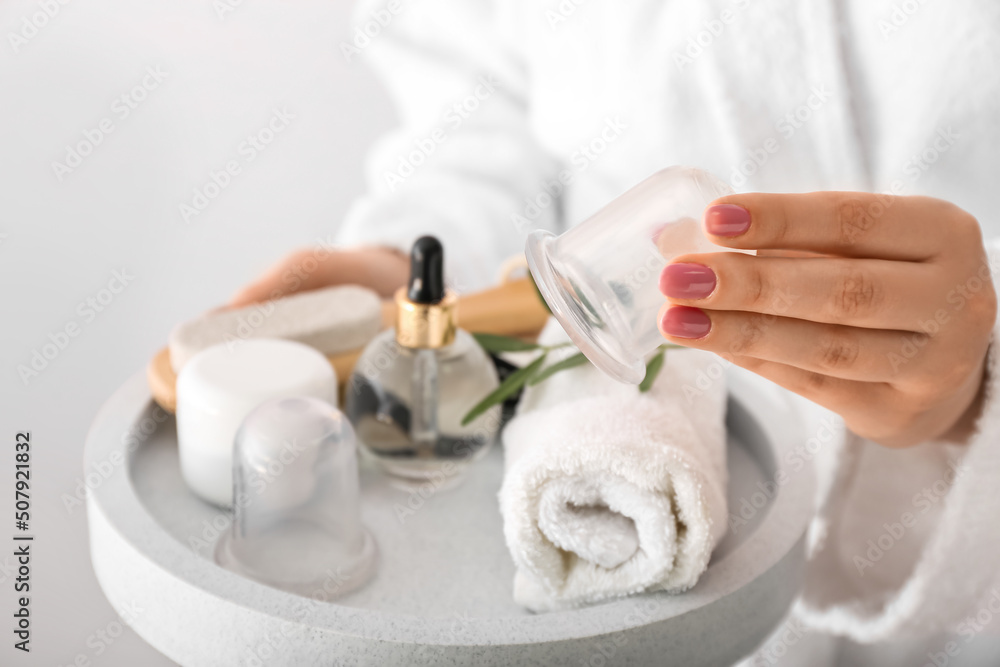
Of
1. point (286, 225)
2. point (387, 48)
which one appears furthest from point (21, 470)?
point (387, 48)

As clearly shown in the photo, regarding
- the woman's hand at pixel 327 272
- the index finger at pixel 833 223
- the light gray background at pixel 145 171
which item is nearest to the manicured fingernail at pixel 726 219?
the index finger at pixel 833 223

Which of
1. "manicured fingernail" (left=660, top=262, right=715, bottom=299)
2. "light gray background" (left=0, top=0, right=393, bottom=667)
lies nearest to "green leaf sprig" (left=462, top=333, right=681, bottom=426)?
"manicured fingernail" (left=660, top=262, right=715, bottom=299)

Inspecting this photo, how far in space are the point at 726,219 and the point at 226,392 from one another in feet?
0.89

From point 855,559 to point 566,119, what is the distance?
0.44 meters

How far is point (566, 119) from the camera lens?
0.76 metres

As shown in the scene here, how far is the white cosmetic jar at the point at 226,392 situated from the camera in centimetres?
44

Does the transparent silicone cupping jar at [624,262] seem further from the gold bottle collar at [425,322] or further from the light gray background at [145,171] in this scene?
the light gray background at [145,171]

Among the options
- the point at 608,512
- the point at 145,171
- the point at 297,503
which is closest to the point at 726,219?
the point at 608,512

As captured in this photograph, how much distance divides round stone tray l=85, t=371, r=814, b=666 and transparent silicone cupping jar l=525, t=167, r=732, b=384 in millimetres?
115

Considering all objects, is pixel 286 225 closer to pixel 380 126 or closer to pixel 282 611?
pixel 380 126

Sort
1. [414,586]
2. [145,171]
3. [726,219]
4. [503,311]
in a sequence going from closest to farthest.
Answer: [726,219] → [414,586] → [503,311] → [145,171]

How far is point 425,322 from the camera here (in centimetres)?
46

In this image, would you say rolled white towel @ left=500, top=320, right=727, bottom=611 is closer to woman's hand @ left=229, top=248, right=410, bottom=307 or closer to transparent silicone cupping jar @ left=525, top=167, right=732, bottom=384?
transparent silicone cupping jar @ left=525, top=167, right=732, bottom=384

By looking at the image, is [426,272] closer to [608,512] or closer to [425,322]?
[425,322]
